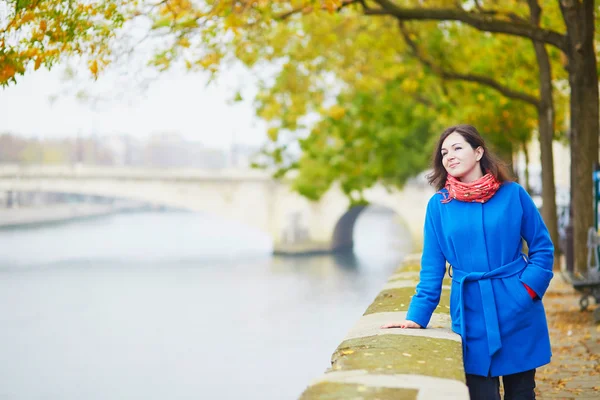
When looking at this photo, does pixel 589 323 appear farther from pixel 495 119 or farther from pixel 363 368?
pixel 495 119

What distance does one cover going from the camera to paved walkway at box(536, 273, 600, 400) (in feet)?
17.2

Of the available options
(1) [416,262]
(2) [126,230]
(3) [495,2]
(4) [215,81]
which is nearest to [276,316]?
(3) [495,2]

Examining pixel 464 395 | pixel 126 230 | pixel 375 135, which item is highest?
pixel 375 135

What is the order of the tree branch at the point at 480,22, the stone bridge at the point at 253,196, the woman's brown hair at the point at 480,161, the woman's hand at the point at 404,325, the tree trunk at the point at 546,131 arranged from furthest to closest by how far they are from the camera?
the stone bridge at the point at 253,196 < the tree trunk at the point at 546,131 < the tree branch at the point at 480,22 < the woman's hand at the point at 404,325 < the woman's brown hair at the point at 480,161

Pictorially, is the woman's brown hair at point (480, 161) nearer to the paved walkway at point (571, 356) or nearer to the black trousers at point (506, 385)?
the black trousers at point (506, 385)

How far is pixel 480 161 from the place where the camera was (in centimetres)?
324

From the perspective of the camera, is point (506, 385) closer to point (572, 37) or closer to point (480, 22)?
point (480, 22)

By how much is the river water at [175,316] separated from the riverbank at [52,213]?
19762 millimetres

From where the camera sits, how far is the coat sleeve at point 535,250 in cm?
302

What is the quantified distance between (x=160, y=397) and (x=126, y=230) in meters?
45.6

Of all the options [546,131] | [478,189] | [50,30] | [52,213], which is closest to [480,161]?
[478,189]

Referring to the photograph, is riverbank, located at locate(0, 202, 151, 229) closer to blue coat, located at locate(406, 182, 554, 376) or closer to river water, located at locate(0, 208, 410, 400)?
river water, located at locate(0, 208, 410, 400)

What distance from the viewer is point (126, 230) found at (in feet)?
191

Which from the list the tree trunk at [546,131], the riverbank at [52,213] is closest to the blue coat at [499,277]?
the tree trunk at [546,131]
